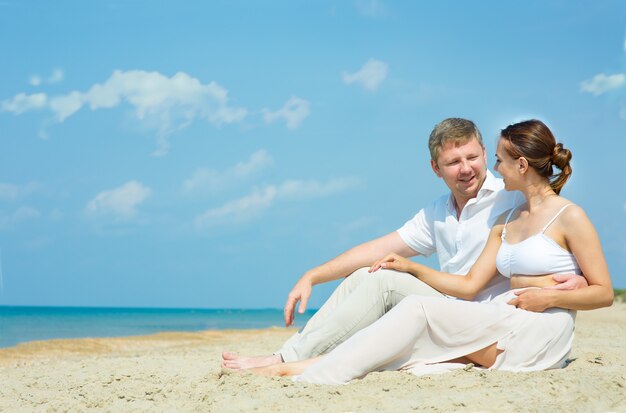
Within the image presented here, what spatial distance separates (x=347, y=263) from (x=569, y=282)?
1.57 metres

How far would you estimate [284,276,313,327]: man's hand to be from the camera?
455 cm

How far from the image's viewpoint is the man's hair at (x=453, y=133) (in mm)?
4652

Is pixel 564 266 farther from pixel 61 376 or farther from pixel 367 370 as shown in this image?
pixel 61 376

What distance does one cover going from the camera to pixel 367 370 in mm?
3875

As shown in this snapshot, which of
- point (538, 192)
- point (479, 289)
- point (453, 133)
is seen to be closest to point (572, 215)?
point (538, 192)

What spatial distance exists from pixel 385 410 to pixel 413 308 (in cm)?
78

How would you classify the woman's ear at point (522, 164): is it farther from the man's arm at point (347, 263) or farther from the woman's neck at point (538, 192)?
the man's arm at point (347, 263)

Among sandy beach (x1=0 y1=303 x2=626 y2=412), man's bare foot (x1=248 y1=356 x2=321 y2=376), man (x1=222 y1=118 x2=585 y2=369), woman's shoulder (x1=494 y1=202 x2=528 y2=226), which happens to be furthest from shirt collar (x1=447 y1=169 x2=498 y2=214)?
man's bare foot (x1=248 y1=356 x2=321 y2=376)

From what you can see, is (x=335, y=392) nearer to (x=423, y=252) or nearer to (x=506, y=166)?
(x=506, y=166)

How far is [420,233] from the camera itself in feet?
17.1

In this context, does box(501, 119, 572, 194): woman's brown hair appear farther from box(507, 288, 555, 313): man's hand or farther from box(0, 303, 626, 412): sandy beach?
box(0, 303, 626, 412): sandy beach

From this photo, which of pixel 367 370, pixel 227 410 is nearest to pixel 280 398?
pixel 227 410

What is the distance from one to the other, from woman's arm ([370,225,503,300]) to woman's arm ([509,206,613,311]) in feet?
1.26

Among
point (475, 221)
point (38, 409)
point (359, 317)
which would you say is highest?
point (475, 221)
